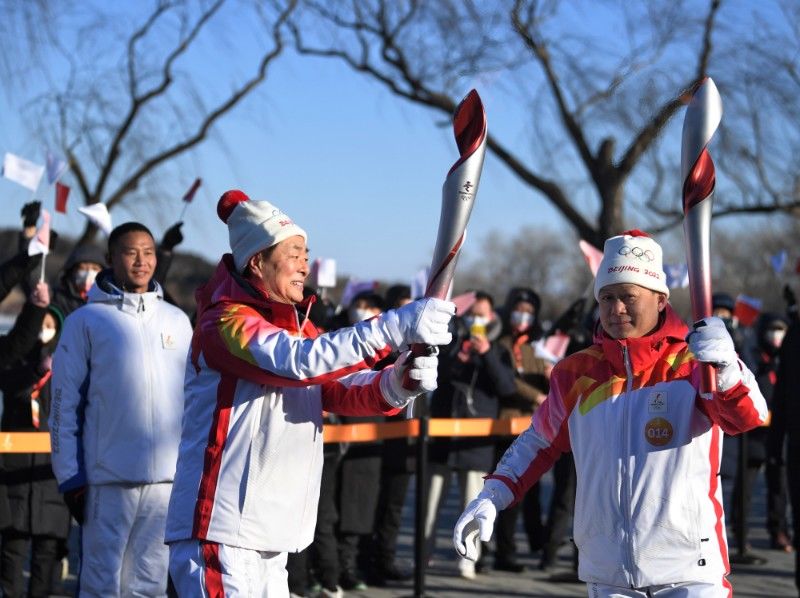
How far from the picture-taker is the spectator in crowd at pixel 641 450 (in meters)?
3.89

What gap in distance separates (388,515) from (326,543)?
912 mm

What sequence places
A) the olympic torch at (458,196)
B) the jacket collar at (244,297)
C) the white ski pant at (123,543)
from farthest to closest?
the white ski pant at (123,543) < the jacket collar at (244,297) < the olympic torch at (458,196)

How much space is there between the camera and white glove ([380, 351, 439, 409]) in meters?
3.75

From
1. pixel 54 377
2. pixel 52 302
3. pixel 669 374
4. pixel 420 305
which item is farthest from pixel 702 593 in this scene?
pixel 52 302

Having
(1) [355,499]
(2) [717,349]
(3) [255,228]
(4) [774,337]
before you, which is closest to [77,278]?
(1) [355,499]

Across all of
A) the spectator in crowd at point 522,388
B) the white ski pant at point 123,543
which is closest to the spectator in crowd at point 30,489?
the white ski pant at point 123,543

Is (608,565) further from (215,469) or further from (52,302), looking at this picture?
(52,302)

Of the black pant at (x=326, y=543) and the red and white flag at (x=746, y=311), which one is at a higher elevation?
the red and white flag at (x=746, y=311)

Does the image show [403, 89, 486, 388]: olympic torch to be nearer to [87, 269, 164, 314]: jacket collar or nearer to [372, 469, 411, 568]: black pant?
[87, 269, 164, 314]: jacket collar

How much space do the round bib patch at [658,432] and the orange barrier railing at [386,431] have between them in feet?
10.4

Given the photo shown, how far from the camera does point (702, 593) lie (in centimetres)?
388

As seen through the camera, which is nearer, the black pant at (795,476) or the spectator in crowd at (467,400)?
the black pant at (795,476)

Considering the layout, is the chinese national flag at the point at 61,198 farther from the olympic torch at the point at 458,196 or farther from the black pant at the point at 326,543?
the olympic torch at the point at 458,196

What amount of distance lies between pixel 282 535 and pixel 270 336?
1.99ft
